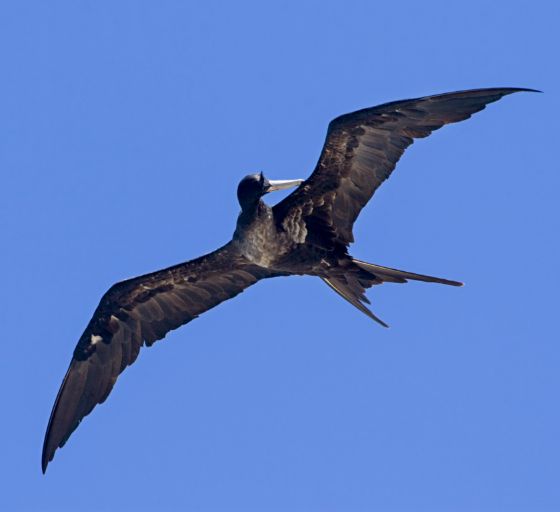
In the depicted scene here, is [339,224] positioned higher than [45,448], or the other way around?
[339,224]

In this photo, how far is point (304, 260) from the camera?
14250 mm

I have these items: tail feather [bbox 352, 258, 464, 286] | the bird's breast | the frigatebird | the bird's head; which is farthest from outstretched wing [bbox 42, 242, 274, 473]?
tail feather [bbox 352, 258, 464, 286]

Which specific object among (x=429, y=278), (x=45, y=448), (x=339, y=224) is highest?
(x=339, y=224)

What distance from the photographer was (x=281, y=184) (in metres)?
14.2

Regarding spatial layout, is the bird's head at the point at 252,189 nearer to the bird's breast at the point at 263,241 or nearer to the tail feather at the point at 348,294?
the bird's breast at the point at 263,241

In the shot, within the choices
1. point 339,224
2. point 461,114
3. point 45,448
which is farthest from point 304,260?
point 45,448

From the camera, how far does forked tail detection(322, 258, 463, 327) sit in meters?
13.9

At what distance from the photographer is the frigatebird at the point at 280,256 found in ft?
44.8

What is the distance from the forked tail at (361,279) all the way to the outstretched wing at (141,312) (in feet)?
4.32

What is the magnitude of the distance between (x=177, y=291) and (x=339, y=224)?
7.58 ft

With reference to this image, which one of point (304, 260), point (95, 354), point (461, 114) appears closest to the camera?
point (461, 114)

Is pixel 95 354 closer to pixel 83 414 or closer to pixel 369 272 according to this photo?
pixel 83 414

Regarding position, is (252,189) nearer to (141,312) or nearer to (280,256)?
(280,256)

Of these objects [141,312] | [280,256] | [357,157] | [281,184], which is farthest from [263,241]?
[141,312]
